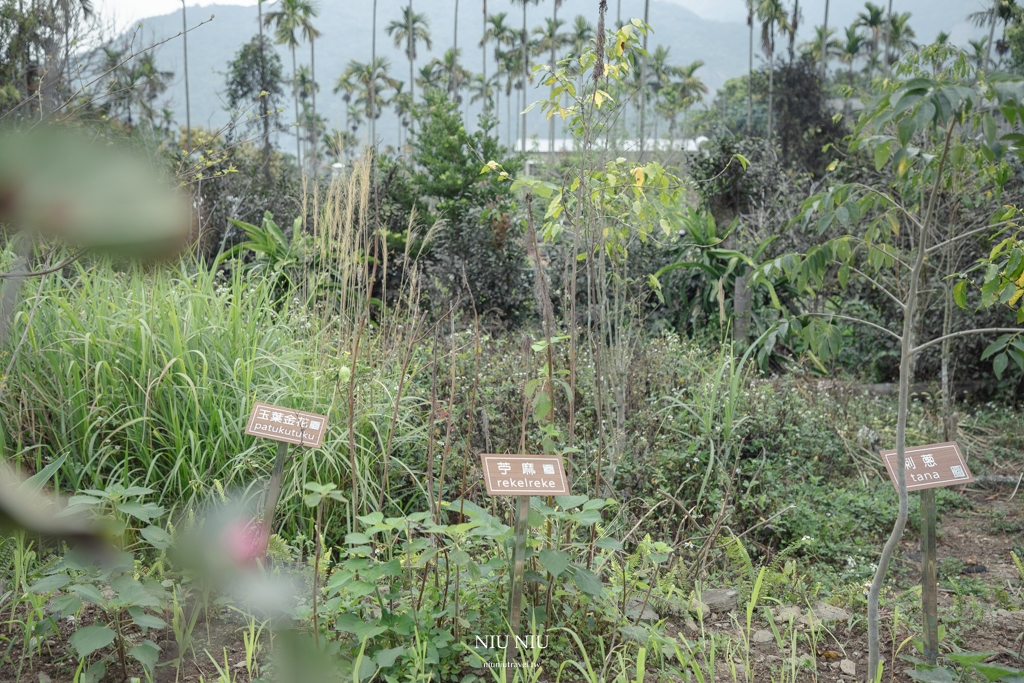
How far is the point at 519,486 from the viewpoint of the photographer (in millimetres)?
2018

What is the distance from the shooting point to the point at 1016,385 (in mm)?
5941

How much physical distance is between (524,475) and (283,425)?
0.68 metres

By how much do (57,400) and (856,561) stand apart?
3.51m

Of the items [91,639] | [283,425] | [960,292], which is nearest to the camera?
[91,639]

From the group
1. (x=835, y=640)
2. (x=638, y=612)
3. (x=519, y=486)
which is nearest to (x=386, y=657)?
(x=519, y=486)

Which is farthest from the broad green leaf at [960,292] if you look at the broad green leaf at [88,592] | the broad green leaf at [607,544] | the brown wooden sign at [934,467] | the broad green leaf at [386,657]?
the broad green leaf at [88,592]

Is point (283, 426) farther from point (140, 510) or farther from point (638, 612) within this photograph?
point (638, 612)

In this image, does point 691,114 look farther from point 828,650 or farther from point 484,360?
point 828,650

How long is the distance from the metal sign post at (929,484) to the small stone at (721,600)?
0.65 meters

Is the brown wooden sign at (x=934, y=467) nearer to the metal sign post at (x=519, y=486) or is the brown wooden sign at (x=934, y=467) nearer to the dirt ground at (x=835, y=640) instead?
the dirt ground at (x=835, y=640)

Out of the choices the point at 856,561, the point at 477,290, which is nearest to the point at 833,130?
the point at 477,290

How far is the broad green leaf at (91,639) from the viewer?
5.73ft

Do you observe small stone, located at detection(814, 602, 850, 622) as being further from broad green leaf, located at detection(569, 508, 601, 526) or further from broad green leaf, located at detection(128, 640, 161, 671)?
broad green leaf, located at detection(128, 640, 161, 671)

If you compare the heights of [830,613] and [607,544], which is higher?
[607,544]
